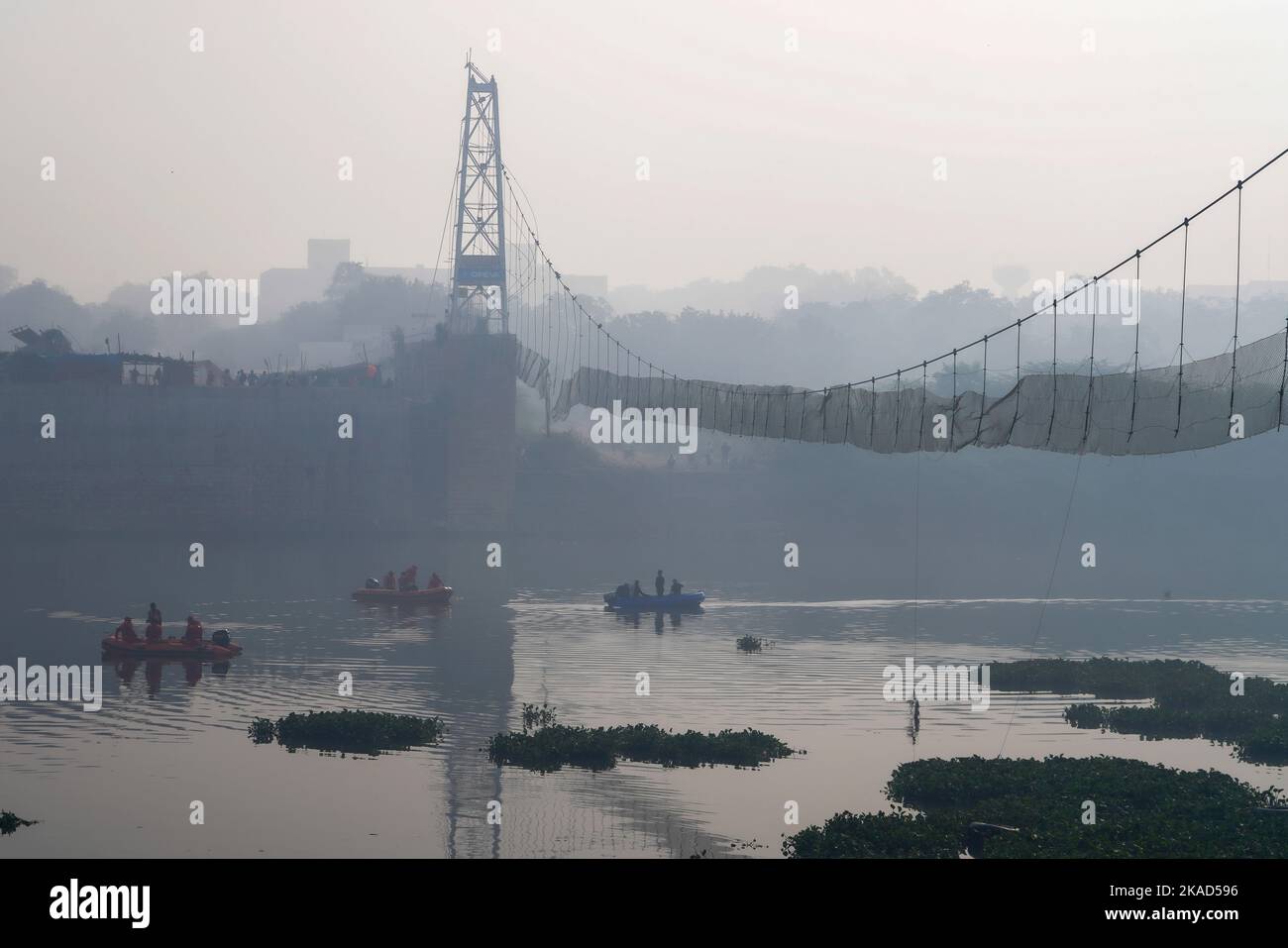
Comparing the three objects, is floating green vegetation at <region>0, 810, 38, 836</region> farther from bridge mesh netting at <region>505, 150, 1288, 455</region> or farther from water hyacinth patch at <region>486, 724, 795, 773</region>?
bridge mesh netting at <region>505, 150, 1288, 455</region>

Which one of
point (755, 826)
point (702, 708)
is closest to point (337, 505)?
point (702, 708)

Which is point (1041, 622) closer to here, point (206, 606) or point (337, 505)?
point (206, 606)

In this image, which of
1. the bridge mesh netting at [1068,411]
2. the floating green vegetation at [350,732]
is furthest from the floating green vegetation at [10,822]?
the bridge mesh netting at [1068,411]

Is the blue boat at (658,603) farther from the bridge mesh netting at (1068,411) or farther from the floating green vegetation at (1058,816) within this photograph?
the floating green vegetation at (1058,816)

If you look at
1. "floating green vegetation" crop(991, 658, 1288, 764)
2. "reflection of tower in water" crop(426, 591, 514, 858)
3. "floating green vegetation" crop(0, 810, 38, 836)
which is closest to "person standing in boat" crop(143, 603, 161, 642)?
"reflection of tower in water" crop(426, 591, 514, 858)

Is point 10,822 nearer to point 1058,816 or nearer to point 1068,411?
point 1058,816
